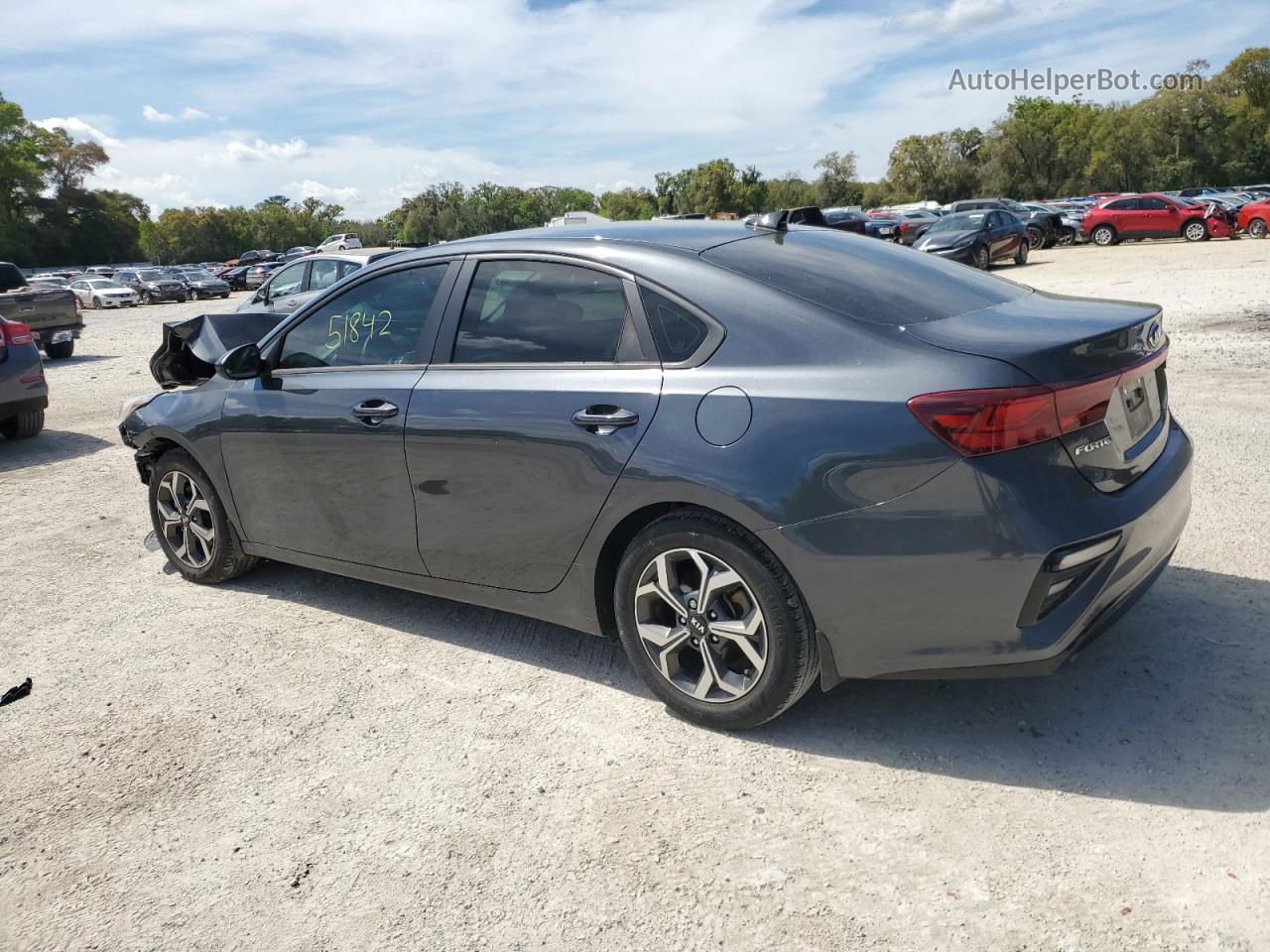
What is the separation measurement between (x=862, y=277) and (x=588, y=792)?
1973mm

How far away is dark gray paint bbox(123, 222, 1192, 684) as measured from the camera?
9.42 feet

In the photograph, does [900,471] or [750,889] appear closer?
[750,889]

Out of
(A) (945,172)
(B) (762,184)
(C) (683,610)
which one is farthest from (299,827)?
(B) (762,184)

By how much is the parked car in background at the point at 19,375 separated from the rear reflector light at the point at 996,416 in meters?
9.14

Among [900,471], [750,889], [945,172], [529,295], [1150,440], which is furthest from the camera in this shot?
[945,172]

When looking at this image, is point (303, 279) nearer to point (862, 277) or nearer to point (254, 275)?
point (862, 277)

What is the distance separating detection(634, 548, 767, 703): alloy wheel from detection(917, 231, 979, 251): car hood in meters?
23.2

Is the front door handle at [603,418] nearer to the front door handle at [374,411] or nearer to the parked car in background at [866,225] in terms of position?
the front door handle at [374,411]

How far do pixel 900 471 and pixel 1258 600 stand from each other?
7.01 feet

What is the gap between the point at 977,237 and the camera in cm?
2533

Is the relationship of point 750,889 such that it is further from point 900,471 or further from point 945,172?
point 945,172

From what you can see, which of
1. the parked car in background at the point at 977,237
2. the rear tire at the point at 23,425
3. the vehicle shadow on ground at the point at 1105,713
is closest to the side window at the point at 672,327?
the vehicle shadow on ground at the point at 1105,713

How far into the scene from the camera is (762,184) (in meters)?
126

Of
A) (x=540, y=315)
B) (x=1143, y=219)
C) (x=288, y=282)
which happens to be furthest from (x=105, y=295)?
(x=540, y=315)
